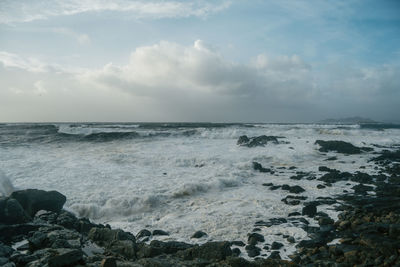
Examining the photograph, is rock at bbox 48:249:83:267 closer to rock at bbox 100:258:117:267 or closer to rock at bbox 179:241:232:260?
rock at bbox 100:258:117:267

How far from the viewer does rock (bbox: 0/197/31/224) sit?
6191mm

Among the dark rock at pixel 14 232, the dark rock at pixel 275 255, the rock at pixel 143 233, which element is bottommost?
the rock at pixel 143 233

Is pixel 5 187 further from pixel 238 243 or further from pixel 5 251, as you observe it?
pixel 238 243

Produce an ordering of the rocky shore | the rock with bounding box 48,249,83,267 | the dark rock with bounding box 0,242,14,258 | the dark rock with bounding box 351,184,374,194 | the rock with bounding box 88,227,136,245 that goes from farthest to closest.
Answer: the dark rock with bounding box 351,184,374,194 < the rock with bounding box 88,227,136,245 < the dark rock with bounding box 0,242,14,258 < the rocky shore < the rock with bounding box 48,249,83,267

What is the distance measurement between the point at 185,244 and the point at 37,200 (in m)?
4.74

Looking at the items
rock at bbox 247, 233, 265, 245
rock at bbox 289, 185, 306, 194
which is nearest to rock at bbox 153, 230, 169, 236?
rock at bbox 247, 233, 265, 245

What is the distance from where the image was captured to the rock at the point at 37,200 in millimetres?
7426

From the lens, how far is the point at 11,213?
247 inches

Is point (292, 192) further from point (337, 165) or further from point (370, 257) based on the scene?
point (337, 165)

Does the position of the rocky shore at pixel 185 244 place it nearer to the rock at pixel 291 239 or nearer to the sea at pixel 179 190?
the rock at pixel 291 239

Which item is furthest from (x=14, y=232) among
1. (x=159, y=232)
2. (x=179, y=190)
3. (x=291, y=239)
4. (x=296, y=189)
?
(x=296, y=189)

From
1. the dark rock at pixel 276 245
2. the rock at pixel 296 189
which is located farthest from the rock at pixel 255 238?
the rock at pixel 296 189

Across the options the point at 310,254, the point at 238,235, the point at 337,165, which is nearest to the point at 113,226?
the point at 238,235

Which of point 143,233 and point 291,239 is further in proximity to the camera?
point 143,233
